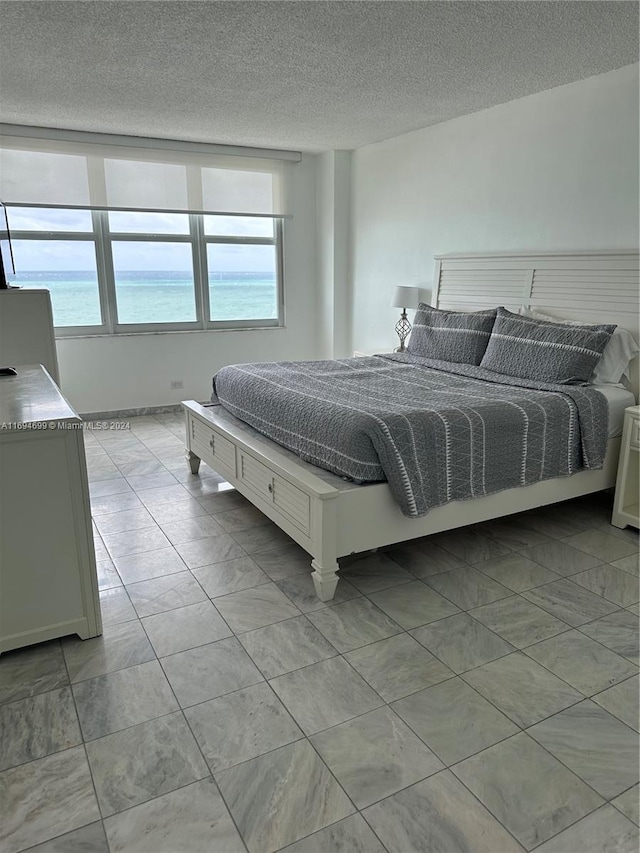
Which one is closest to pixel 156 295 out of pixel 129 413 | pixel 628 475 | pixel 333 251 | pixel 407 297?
pixel 129 413

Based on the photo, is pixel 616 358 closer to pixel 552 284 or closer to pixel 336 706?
→ pixel 552 284

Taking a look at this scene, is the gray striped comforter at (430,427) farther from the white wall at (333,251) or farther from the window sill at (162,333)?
the white wall at (333,251)

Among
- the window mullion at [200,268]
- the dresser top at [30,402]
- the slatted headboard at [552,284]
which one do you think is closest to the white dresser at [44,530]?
the dresser top at [30,402]

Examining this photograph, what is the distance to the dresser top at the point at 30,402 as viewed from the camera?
6.44 feet

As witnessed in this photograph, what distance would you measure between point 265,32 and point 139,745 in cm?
289

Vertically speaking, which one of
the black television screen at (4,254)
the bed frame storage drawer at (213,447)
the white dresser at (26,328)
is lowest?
the bed frame storage drawer at (213,447)

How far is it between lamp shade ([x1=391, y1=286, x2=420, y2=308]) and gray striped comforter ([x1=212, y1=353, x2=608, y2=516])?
138cm

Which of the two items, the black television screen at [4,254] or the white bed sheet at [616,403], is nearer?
the white bed sheet at [616,403]

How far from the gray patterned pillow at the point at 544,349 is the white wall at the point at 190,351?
2695 millimetres

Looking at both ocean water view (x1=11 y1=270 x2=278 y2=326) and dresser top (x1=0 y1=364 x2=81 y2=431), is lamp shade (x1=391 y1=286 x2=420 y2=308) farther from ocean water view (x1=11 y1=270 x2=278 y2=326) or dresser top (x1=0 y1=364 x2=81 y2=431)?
dresser top (x1=0 y1=364 x2=81 y2=431)

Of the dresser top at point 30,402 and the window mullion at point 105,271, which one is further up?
the window mullion at point 105,271

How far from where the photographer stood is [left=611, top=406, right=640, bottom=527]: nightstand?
2969 mm

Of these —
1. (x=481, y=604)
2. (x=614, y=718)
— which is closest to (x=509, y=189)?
(x=481, y=604)

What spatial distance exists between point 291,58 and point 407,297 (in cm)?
205
